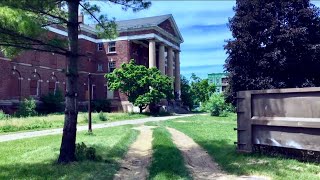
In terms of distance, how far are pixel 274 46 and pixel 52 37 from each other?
15826 millimetres

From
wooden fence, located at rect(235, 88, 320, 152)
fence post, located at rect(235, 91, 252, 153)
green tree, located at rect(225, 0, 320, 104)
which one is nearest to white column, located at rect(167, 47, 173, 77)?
green tree, located at rect(225, 0, 320, 104)

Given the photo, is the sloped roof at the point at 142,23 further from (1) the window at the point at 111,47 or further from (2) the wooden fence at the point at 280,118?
(2) the wooden fence at the point at 280,118

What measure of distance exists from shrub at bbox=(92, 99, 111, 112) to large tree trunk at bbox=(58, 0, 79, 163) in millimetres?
43997

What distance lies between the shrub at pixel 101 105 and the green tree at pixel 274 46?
32.6m

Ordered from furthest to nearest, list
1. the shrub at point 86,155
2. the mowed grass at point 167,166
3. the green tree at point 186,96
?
the green tree at point 186,96, the shrub at point 86,155, the mowed grass at point 167,166

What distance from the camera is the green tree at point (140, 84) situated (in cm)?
4528

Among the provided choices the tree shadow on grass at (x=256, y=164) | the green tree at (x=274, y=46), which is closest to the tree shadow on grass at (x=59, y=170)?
the tree shadow on grass at (x=256, y=164)

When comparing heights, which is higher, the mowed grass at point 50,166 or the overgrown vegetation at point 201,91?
the overgrown vegetation at point 201,91

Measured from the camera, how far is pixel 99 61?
5812 centimetres

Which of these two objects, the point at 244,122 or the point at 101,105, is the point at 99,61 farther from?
the point at 244,122

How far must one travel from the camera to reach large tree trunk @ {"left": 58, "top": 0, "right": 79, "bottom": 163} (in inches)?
366

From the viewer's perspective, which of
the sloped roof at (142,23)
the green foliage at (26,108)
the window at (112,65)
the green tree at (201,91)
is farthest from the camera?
the green tree at (201,91)

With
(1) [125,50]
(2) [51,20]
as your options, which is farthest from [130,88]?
(2) [51,20]

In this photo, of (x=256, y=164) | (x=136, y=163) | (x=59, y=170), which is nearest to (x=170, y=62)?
(x=136, y=163)
